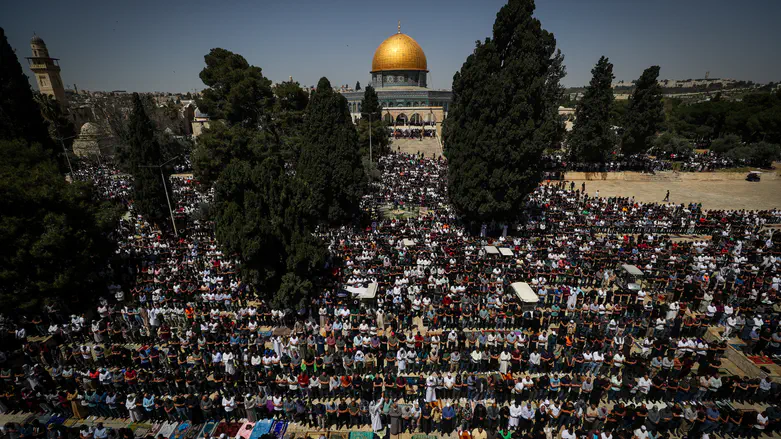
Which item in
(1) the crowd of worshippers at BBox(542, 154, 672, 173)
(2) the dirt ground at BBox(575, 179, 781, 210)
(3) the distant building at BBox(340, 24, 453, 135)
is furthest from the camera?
(3) the distant building at BBox(340, 24, 453, 135)

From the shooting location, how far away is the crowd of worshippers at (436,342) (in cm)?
967

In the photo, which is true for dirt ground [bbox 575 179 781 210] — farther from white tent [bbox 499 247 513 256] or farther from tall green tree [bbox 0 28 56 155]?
tall green tree [bbox 0 28 56 155]

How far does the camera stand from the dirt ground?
31344mm

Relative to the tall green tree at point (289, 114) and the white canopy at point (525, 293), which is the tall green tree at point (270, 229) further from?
the tall green tree at point (289, 114)

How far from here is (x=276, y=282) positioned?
1377cm

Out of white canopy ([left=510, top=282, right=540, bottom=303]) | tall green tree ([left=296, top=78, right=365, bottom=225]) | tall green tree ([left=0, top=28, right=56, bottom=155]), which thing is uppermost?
tall green tree ([left=0, top=28, right=56, bottom=155])

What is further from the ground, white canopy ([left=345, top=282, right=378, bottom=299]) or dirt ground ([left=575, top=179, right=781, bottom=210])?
white canopy ([left=345, top=282, right=378, bottom=299])

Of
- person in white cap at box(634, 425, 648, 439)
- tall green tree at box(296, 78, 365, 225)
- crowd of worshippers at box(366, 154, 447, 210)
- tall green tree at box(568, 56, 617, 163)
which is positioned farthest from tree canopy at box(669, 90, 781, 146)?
person in white cap at box(634, 425, 648, 439)

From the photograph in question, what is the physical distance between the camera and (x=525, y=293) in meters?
14.0

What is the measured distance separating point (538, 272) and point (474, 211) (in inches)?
223

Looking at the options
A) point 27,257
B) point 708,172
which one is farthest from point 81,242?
point 708,172

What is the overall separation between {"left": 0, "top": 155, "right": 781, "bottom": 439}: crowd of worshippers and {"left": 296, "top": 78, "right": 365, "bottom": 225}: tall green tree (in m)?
3.47

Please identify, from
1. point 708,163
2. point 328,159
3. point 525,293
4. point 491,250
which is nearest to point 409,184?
point 328,159

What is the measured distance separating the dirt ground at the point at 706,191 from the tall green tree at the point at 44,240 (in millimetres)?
38625
